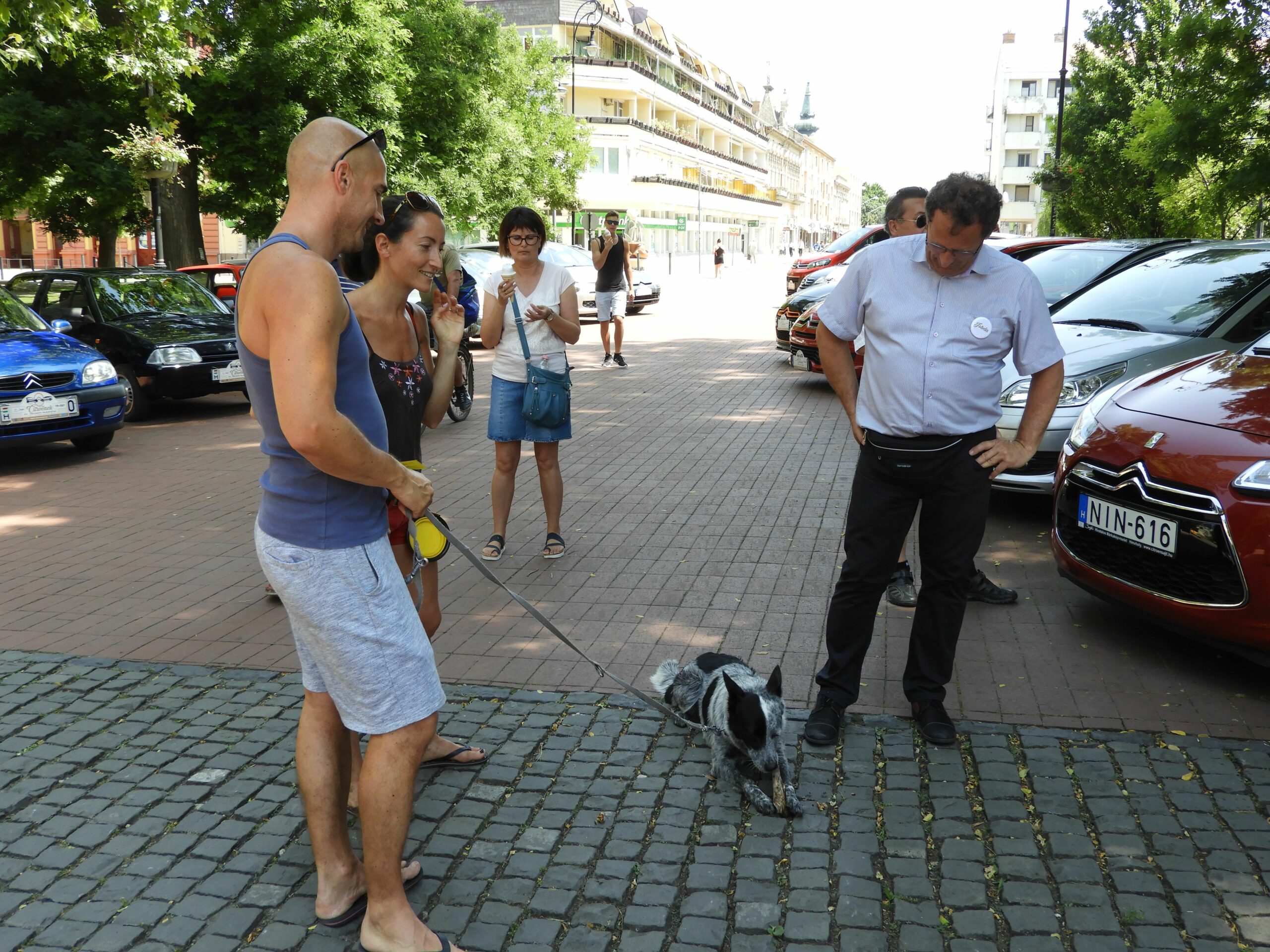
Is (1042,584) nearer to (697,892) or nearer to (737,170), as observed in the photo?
(697,892)

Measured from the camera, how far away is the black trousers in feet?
13.0

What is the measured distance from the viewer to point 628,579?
6102mm

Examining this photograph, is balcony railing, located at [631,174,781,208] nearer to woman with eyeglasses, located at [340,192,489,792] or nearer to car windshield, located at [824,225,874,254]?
car windshield, located at [824,225,874,254]

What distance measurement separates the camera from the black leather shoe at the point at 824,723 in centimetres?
406

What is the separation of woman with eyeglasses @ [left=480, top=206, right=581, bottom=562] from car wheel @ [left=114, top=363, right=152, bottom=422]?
6940mm

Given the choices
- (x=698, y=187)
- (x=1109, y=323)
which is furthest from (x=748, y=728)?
(x=698, y=187)

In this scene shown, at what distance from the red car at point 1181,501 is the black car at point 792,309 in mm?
9384

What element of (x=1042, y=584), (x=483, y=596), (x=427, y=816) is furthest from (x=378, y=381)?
(x=1042, y=584)

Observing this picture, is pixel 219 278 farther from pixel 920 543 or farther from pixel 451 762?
pixel 920 543

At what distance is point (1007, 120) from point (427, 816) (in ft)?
332

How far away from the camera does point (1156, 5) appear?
25.6 m

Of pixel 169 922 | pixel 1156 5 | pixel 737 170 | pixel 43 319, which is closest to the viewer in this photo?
pixel 169 922

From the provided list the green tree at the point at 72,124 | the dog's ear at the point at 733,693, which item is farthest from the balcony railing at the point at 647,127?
the dog's ear at the point at 733,693

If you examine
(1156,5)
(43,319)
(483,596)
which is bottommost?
(483,596)
